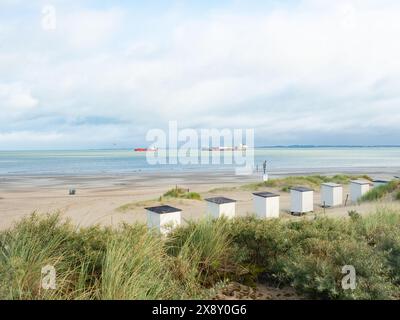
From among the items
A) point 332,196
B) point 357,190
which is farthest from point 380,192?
point 332,196

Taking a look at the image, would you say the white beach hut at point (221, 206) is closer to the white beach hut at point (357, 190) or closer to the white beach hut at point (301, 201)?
the white beach hut at point (301, 201)

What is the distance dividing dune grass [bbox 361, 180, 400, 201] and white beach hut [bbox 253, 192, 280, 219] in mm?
6472

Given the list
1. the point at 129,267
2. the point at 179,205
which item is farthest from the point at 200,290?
the point at 179,205

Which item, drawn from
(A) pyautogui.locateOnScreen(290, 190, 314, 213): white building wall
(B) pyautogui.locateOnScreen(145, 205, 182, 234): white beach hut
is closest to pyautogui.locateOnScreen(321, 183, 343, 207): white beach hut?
(A) pyautogui.locateOnScreen(290, 190, 314, 213): white building wall

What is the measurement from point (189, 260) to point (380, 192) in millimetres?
14522

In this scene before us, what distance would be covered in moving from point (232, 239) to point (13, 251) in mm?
2941

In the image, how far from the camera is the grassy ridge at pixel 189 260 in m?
3.32

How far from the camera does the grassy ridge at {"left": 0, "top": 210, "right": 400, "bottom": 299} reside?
3322mm

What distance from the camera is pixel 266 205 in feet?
38.4

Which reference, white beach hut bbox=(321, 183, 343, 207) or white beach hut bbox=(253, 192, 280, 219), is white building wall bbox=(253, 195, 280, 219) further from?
white beach hut bbox=(321, 183, 343, 207)
